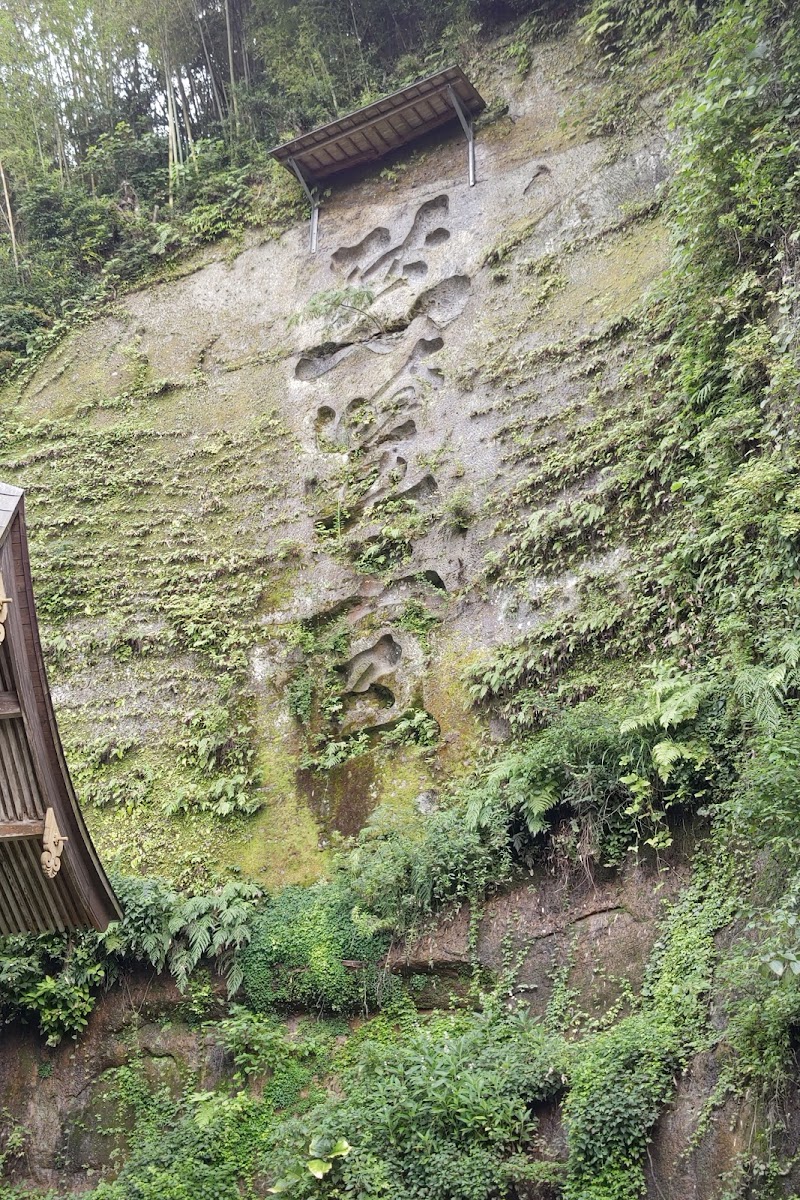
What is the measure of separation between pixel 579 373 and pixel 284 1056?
332 inches

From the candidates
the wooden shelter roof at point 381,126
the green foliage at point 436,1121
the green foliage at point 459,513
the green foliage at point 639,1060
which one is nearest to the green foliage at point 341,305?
the wooden shelter roof at point 381,126

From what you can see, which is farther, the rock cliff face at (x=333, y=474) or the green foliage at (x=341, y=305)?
the green foliage at (x=341, y=305)

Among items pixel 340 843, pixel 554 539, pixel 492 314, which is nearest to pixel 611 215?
pixel 492 314

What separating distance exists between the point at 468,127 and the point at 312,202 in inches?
116

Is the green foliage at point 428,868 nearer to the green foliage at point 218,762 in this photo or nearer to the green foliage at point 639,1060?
the green foliage at point 639,1060

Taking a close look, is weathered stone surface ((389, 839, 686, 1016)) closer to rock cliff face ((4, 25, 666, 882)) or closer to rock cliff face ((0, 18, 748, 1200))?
rock cliff face ((0, 18, 748, 1200))

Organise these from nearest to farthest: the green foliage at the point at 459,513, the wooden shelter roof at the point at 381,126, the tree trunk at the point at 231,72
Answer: the green foliage at the point at 459,513 → the wooden shelter roof at the point at 381,126 → the tree trunk at the point at 231,72

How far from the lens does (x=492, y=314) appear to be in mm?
13906

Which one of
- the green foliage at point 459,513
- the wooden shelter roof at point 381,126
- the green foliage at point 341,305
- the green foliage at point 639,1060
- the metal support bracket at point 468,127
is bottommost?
the green foliage at point 639,1060

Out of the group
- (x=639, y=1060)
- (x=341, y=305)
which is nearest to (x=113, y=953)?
(x=639, y=1060)

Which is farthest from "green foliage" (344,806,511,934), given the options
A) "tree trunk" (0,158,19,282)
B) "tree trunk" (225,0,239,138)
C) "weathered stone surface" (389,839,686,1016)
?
"tree trunk" (225,0,239,138)

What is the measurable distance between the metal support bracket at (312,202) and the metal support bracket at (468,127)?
2809 millimetres

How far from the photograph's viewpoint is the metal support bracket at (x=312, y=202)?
16.6 m

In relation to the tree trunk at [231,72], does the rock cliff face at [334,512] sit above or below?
below
